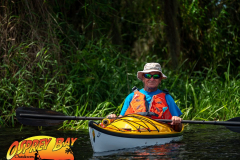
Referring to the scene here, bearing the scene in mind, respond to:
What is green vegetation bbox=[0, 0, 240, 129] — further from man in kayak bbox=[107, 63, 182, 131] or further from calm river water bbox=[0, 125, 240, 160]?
man in kayak bbox=[107, 63, 182, 131]

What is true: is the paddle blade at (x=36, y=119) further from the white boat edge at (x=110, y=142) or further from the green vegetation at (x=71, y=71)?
the white boat edge at (x=110, y=142)

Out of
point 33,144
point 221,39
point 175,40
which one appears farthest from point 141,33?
point 33,144

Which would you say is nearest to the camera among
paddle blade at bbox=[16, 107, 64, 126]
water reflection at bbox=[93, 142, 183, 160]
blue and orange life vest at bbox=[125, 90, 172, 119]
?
water reflection at bbox=[93, 142, 183, 160]

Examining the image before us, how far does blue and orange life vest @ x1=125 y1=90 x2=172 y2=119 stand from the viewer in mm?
5438

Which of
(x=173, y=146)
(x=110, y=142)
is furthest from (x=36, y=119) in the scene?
(x=173, y=146)

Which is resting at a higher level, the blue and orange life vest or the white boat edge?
the blue and orange life vest

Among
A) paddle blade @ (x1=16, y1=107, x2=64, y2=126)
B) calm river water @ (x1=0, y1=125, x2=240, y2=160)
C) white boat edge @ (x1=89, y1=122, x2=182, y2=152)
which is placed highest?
paddle blade @ (x1=16, y1=107, x2=64, y2=126)

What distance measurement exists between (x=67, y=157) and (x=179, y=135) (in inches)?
77.7

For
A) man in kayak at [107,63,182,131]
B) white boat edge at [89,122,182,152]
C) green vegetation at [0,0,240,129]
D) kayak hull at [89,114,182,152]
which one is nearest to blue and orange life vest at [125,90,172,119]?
man in kayak at [107,63,182,131]

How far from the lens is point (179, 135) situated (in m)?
5.69

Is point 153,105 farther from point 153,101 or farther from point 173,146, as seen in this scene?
point 173,146

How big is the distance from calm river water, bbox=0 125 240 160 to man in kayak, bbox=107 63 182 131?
412 millimetres

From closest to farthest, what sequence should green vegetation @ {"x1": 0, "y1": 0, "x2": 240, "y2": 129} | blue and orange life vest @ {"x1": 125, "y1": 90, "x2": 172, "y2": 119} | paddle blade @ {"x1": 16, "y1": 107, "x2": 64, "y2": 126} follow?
blue and orange life vest @ {"x1": 125, "y1": 90, "x2": 172, "y2": 119} < paddle blade @ {"x1": 16, "y1": 107, "x2": 64, "y2": 126} < green vegetation @ {"x1": 0, "y1": 0, "x2": 240, "y2": 129}

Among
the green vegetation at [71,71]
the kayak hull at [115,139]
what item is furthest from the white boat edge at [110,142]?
the green vegetation at [71,71]
